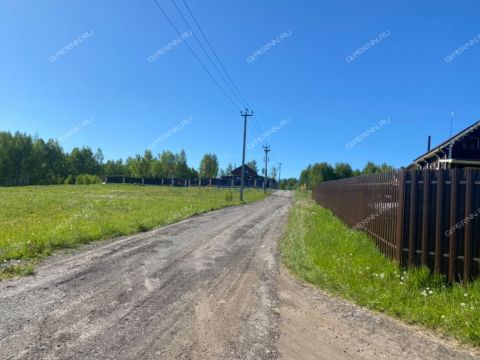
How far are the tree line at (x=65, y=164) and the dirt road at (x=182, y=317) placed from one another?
85752 mm

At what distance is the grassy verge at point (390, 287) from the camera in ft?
16.3

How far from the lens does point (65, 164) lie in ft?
343

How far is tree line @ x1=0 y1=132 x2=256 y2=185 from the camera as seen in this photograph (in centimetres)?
9038

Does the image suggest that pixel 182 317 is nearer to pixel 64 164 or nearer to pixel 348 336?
pixel 348 336

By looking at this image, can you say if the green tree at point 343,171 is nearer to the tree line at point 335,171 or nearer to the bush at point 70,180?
the tree line at point 335,171

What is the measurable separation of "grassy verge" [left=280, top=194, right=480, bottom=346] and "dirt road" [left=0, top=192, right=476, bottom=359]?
385 mm

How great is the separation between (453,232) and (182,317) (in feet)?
15.5

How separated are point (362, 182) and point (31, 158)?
95.3m

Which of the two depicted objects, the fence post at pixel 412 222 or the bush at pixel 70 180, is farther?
the bush at pixel 70 180

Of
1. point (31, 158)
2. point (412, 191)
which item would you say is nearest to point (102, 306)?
point (412, 191)

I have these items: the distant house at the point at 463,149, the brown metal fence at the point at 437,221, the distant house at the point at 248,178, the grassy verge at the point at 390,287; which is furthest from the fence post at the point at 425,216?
the distant house at the point at 248,178

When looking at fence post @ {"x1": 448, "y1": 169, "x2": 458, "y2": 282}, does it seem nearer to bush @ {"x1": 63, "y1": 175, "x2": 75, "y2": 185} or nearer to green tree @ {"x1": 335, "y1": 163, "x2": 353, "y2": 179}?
bush @ {"x1": 63, "y1": 175, "x2": 75, "y2": 185}

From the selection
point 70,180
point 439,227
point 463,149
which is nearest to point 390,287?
point 439,227

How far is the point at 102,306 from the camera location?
5.24m
